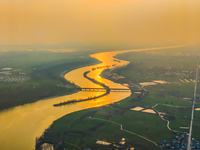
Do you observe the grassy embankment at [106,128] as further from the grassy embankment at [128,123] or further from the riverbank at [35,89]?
the riverbank at [35,89]

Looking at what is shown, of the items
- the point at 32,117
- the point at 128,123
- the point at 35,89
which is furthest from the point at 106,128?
the point at 35,89

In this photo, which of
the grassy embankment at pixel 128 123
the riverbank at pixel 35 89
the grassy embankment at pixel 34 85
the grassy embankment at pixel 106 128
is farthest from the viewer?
the grassy embankment at pixel 34 85

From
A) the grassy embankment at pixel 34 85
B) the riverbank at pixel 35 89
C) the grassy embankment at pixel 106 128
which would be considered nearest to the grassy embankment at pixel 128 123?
the grassy embankment at pixel 106 128

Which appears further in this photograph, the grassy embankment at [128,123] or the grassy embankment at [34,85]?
the grassy embankment at [34,85]

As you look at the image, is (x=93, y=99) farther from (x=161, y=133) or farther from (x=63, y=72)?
(x=63, y=72)

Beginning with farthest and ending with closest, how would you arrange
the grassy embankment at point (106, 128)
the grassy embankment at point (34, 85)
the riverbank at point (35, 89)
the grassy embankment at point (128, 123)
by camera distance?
the grassy embankment at point (34, 85) → the riverbank at point (35, 89) → the grassy embankment at point (128, 123) → the grassy embankment at point (106, 128)

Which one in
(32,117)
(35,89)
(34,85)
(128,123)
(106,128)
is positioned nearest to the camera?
(106,128)

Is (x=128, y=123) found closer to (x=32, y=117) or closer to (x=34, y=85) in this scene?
(x=32, y=117)

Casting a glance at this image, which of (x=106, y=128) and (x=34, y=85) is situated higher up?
(x=34, y=85)

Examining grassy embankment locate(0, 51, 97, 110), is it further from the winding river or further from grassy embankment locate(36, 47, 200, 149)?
grassy embankment locate(36, 47, 200, 149)

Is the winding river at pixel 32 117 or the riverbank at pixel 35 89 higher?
the riverbank at pixel 35 89

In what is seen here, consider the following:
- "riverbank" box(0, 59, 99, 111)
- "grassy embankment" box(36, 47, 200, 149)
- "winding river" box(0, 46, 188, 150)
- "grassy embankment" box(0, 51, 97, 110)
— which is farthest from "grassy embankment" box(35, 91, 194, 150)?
"grassy embankment" box(0, 51, 97, 110)

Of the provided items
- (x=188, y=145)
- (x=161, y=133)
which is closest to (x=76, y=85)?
(x=161, y=133)
